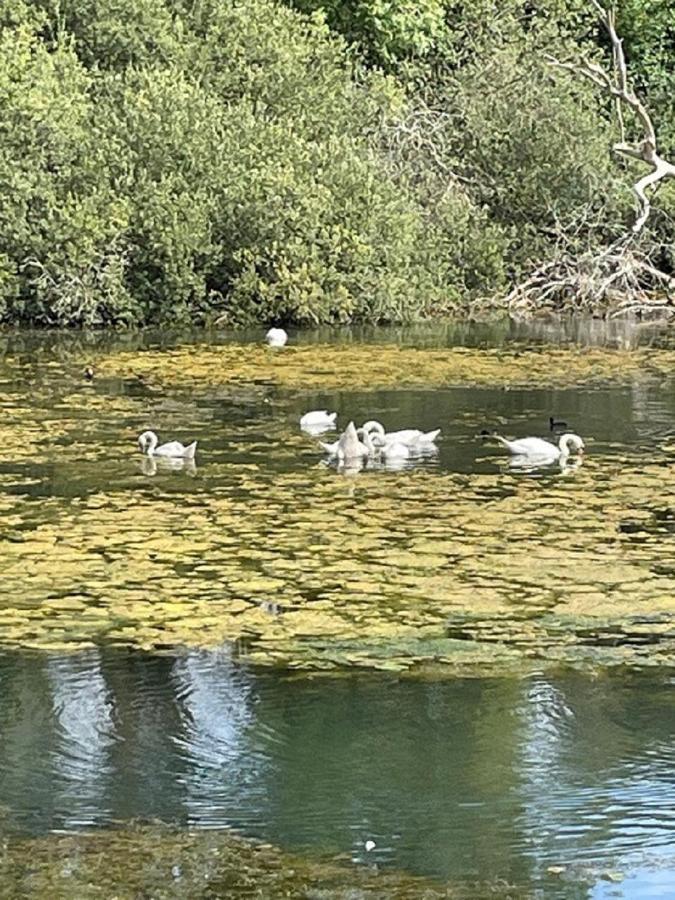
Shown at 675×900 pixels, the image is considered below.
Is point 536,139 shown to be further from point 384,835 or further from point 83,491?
point 384,835

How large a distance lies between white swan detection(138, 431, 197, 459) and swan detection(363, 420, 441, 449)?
1.28 meters

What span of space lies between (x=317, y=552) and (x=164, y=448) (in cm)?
321

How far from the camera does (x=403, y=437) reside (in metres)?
12.3

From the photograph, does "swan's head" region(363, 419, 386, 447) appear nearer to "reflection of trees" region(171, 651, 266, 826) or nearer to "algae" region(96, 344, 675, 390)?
"algae" region(96, 344, 675, 390)

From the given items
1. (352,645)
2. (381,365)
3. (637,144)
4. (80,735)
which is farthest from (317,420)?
(637,144)

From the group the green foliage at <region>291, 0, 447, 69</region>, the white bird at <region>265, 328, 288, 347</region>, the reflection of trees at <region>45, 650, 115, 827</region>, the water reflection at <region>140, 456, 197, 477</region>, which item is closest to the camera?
the reflection of trees at <region>45, 650, 115, 827</region>

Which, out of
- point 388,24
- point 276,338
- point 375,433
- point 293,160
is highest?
point 388,24

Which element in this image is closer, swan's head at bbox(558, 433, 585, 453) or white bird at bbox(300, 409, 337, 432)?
swan's head at bbox(558, 433, 585, 453)

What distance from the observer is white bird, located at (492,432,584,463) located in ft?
39.2

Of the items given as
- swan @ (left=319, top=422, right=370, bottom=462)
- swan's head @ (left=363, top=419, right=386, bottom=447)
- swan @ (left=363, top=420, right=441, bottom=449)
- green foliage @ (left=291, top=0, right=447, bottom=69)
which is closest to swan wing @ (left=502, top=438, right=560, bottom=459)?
swan @ (left=363, top=420, right=441, bottom=449)

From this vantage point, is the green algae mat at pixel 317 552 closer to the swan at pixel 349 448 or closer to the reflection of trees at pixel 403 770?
the swan at pixel 349 448

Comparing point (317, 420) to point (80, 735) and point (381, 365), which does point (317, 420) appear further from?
point (80, 735)

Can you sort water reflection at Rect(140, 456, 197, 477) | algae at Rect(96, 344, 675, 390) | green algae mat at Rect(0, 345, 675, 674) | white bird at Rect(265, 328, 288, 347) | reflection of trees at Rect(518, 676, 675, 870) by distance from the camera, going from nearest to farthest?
reflection of trees at Rect(518, 676, 675, 870) < green algae mat at Rect(0, 345, 675, 674) < water reflection at Rect(140, 456, 197, 477) < algae at Rect(96, 344, 675, 390) < white bird at Rect(265, 328, 288, 347)

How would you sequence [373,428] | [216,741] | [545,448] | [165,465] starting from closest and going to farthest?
[216,741]
[165,465]
[545,448]
[373,428]
